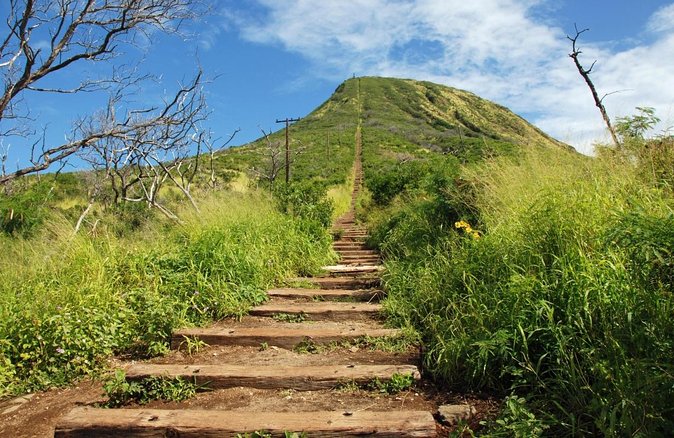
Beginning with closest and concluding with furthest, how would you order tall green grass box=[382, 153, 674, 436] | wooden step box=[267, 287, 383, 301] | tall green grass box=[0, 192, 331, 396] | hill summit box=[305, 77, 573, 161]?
1. tall green grass box=[382, 153, 674, 436]
2. tall green grass box=[0, 192, 331, 396]
3. wooden step box=[267, 287, 383, 301]
4. hill summit box=[305, 77, 573, 161]

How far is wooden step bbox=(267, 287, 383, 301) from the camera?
5.45m

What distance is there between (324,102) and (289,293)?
9030 cm

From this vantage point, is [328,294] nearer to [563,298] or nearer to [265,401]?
[265,401]

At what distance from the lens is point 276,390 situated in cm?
318

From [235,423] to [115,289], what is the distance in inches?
103

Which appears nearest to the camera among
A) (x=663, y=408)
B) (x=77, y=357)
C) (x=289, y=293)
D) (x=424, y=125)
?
(x=663, y=408)

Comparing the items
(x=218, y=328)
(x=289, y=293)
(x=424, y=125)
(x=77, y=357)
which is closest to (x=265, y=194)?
(x=289, y=293)

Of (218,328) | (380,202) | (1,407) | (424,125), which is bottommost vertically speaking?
(1,407)

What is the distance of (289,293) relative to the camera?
18.0ft

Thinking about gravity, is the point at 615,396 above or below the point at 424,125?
below

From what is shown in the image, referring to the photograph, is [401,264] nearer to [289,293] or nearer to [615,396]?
[289,293]

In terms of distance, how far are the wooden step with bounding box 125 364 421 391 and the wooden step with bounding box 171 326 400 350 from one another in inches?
26.5

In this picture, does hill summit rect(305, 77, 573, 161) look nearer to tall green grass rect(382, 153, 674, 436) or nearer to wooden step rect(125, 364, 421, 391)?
tall green grass rect(382, 153, 674, 436)

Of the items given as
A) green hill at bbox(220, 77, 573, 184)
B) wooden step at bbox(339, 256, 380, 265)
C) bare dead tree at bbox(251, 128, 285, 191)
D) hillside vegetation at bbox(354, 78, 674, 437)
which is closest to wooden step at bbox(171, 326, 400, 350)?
hillside vegetation at bbox(354, 78, 674, 437)
